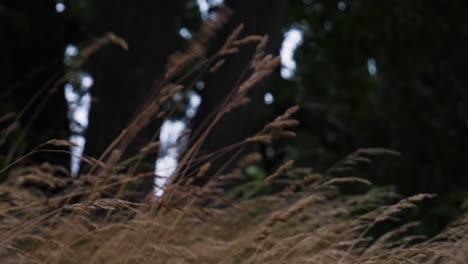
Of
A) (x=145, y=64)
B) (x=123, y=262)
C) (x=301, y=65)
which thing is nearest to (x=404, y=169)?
(x=301, y=65)

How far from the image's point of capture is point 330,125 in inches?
317

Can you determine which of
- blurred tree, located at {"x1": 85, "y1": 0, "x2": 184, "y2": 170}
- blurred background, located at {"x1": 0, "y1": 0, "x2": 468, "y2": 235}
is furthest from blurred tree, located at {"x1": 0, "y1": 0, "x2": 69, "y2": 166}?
blurred tree, located at {"x1": 85, "y1": 0, "x2": 184, "y2": 170}

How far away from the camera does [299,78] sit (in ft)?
28.3

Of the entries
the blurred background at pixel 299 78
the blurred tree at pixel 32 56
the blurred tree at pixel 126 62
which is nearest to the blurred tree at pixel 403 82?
the blurred background at pixel 299 78

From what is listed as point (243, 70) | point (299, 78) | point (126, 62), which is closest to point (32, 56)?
point (126, 62)

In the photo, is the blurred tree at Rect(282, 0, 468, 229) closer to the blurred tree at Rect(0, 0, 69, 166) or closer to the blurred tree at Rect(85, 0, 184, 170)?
the blurred tree at Rect(85, 0, 184, 170)

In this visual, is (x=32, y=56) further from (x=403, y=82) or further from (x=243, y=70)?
(x=403, y=82)

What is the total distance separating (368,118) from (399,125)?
686mm

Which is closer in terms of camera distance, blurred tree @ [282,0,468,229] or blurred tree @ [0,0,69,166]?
blurred tree @ [0,0,69,166]

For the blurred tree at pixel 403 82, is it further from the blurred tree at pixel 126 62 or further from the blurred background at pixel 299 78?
the blurred tree at pixel 126 62

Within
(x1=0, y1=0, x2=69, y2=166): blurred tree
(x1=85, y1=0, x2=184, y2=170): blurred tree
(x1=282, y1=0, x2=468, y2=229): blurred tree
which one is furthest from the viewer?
(x1=282, y1=0, x2=468, y2=229): blurred tree

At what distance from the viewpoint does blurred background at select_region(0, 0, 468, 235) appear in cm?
494

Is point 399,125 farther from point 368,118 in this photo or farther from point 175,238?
point 175,238

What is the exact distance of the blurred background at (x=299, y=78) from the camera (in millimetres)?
4941
